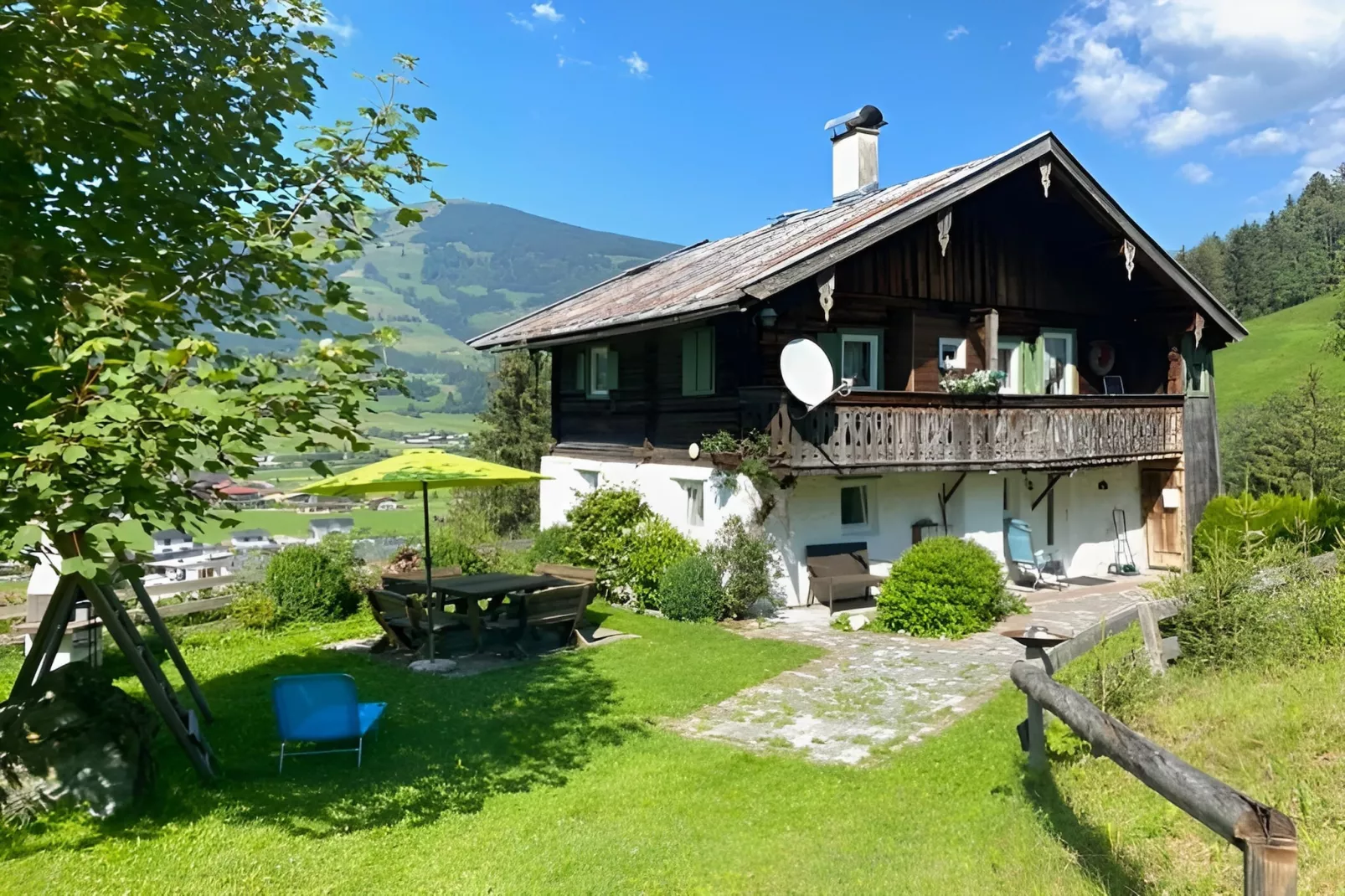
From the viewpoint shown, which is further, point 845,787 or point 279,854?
point 845,787

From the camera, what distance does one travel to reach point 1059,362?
18828 millimetres

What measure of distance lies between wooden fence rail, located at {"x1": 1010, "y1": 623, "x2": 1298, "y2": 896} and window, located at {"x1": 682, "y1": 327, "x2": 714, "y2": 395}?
10909mm

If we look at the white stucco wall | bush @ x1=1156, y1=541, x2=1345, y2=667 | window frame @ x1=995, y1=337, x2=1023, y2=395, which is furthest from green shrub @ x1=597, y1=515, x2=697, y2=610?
bush @ x1=1156, y1=541, x2=1345, y2=667

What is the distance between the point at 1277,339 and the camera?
63812mm

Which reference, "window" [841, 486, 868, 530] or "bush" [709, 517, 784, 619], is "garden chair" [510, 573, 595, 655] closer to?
"bush" [709, 517, 784, 619]

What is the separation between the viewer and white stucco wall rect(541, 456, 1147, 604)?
1476 centimetres

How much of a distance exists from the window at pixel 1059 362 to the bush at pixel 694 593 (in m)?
8.69

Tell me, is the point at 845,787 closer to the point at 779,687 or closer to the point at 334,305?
the point at 779,687

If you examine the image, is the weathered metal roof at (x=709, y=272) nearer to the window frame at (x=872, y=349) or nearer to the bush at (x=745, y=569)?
the window frame at (x=872, y=349)

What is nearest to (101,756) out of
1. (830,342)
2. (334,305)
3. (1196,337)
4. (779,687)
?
(334,305)

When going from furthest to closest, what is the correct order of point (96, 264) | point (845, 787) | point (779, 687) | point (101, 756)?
1. point (779, 687)
2. point (845, 787)
3. point (101, 756)
4. point (96, 264)

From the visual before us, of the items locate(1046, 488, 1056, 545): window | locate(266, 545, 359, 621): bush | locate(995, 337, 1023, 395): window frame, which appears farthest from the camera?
locate(1046, 488, 1056, 545): window

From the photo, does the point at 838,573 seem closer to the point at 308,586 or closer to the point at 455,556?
the point at 455,556

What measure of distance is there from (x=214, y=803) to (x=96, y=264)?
147 inches
